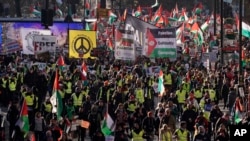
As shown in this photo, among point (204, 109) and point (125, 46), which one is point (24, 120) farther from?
point (125, 46)

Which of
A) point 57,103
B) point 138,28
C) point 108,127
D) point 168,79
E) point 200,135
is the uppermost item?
point 138,28

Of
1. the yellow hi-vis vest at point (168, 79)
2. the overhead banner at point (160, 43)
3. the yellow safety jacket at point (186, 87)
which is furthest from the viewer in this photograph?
the overhead banner at point (160, 43)

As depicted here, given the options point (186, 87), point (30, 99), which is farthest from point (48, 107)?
point (186, 87)

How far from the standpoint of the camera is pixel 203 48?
45.0 m

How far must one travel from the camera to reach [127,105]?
23891 millimetres

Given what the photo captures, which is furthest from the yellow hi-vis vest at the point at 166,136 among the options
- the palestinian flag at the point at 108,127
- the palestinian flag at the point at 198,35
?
the palestinian flag at the point at 198,35

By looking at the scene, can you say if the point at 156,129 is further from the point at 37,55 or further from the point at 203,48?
the point at 203,48

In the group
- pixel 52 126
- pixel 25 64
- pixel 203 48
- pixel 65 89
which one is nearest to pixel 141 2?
pixel 203 48

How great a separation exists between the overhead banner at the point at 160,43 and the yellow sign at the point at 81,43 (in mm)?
1974

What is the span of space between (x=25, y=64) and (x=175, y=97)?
1155 cm

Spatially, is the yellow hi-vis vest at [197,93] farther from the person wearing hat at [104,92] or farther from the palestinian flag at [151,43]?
the palestinian flag at [151,43]

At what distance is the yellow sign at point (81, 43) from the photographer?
106ft

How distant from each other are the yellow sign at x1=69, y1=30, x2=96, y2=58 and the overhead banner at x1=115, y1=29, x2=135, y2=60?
1165mm

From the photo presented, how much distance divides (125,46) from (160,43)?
134 centimetres
